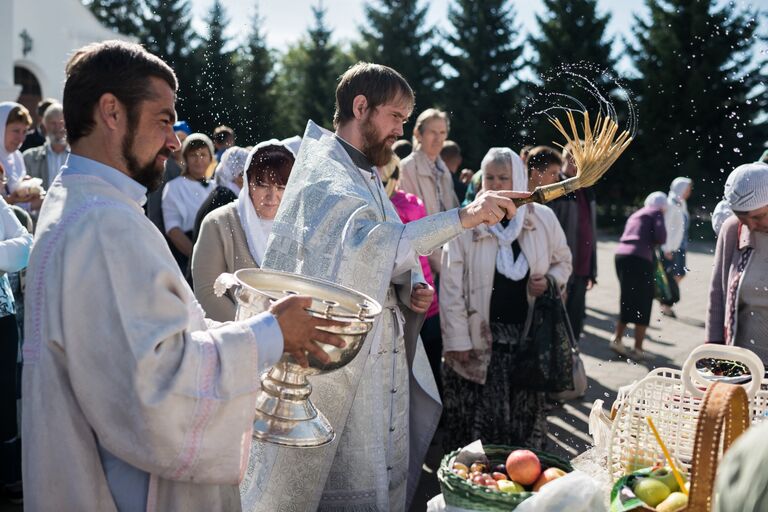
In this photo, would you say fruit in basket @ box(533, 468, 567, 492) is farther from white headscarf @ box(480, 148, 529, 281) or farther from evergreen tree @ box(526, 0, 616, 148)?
evergreen tree @ box(526, 0, 616, 148)

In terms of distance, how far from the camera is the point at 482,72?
103ft

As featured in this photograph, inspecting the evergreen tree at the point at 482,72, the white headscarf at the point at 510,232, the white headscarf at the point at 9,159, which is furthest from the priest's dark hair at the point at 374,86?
the evergreen tree at the point at 482,72

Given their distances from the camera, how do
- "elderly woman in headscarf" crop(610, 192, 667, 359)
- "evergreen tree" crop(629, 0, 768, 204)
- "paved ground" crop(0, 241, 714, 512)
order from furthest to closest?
"evergreen tree" crop(629, 0, 768, 204), "elderly woman in headscarf" crop(610, 192, 667, 359), "paved ground" crop(0, 241, 714, 512)

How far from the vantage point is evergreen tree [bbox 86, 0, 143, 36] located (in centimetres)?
3812

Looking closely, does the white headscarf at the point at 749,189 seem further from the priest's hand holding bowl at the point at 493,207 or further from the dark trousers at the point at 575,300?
the dark trousers at the point at 575,300

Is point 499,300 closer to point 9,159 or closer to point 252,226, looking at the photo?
point 252,226

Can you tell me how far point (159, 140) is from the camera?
1940 millimetres

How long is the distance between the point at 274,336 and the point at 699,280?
50.4 ft

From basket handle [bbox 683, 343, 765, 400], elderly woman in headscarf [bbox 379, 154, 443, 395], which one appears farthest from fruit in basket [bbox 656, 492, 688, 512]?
elderly woman in headscarf [bbox 379, 154, 443, 395]

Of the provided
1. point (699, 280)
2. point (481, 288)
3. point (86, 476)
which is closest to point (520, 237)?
point (481, 288)

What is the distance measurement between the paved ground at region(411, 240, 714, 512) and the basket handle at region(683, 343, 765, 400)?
2354 millimetres

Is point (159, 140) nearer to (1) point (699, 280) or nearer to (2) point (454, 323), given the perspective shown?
(2) point (454, 323)

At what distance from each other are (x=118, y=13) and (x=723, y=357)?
4207cm

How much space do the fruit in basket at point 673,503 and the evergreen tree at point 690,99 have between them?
24.8 metres
